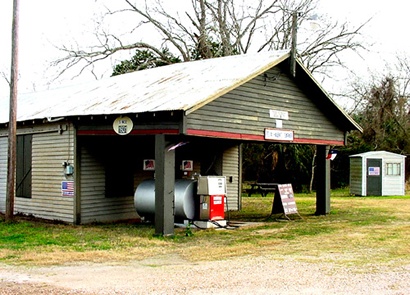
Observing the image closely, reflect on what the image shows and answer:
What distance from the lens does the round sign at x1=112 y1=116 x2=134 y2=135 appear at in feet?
47.6

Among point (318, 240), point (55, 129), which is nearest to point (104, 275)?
point (318, 240)

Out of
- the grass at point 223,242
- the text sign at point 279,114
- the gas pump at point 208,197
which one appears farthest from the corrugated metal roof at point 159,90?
the grass at point 223,242

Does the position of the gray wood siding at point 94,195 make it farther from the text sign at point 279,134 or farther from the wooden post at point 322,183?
the wooden post at point 322,183

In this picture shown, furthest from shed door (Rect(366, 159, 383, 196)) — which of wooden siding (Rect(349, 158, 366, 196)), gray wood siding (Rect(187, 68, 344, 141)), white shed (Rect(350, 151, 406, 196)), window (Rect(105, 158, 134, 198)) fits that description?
window (Rect(105, 158, 134, 198))

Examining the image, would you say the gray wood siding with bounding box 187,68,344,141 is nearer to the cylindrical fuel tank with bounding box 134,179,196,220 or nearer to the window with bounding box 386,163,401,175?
the cylindrical fuel tank with bounding box 134,179,196,220

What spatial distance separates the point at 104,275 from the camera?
9.47 meters

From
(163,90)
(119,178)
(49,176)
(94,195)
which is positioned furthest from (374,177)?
(49,176)

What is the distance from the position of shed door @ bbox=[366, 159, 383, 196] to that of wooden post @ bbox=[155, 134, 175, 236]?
17171 mm

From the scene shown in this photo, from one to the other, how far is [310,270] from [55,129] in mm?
9706

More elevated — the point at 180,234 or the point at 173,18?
the point at 173,18

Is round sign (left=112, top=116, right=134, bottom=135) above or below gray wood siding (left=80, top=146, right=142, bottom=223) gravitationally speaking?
above

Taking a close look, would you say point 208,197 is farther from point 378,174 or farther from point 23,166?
A: point 378,174

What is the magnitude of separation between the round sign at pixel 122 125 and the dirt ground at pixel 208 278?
445 centimetres

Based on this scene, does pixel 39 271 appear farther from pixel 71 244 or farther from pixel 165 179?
pixel 165 179
